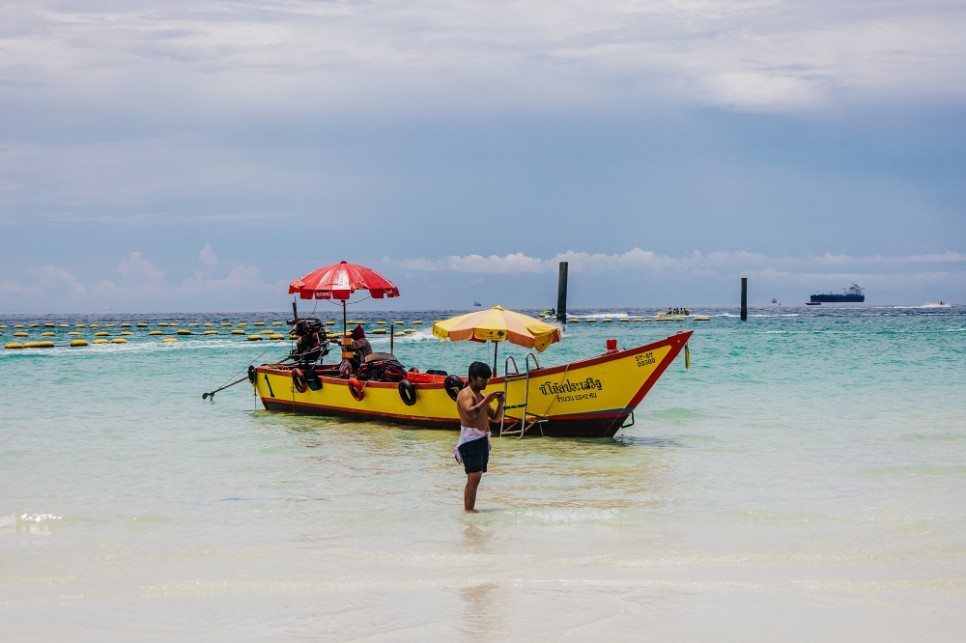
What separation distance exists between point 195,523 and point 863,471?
8.03 meters

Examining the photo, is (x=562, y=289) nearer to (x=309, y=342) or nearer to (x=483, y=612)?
(x=309, y=342)

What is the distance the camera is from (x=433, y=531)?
8.44 metres

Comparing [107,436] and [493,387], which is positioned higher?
[493,387]

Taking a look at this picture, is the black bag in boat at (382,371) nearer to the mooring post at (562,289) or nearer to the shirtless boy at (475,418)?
the shirtless boy at (475,418)

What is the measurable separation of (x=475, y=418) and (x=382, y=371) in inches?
329

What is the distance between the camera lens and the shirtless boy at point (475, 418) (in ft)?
28.1

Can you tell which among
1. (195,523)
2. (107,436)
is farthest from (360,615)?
(107,436)

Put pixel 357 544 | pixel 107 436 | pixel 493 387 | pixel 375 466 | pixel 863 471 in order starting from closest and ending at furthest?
1. pixel 357 544
2. pixel 863 471
3. pixel 375 466
4. pixel 493 387
5. pixel 107 436

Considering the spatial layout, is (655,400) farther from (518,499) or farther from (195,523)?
(195,523)

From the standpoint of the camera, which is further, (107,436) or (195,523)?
(107,436)

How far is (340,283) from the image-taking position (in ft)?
56.4

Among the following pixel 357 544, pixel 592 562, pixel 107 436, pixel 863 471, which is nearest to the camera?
pixel 592 562

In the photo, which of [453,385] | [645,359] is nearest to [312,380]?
[453,385]

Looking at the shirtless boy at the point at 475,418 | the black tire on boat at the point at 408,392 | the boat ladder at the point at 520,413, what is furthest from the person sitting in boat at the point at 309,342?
the shirtless boy at the point at 475,418
